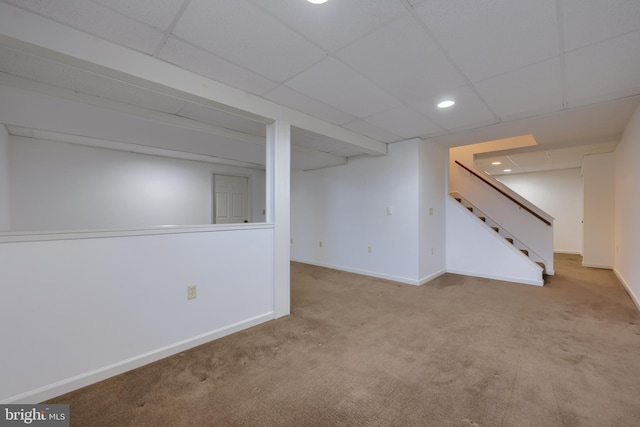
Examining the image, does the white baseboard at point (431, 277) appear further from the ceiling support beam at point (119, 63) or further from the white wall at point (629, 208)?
the ceiling support beam at point (119, 63)

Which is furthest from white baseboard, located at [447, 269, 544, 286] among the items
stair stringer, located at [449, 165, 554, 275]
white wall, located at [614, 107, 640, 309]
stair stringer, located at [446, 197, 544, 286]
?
stair stringer, located at [449, 165, 554, 275]

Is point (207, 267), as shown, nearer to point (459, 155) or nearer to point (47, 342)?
point (47, 342)

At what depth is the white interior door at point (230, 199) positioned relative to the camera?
564cm

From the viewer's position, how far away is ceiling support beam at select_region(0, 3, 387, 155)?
4.89 ft

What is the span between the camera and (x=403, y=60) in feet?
6.51

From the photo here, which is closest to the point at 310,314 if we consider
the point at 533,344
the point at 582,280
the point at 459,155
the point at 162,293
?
the point at 162,293

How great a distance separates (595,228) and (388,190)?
4420 mm

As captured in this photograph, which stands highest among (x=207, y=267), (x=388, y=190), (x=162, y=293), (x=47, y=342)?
(x=388, y=190)

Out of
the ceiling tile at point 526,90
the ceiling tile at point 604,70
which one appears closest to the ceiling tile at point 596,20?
the ceiling tile at point 604,70

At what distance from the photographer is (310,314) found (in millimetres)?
2965

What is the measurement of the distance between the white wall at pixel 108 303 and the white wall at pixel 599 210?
261 inches

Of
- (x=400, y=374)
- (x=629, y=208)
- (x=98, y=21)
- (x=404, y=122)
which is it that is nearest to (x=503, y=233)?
(x=629, y=208)

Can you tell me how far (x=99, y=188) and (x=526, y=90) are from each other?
559 cm

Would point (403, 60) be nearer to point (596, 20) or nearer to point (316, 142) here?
point (596, 20)
